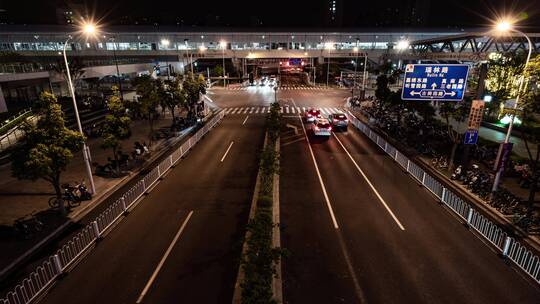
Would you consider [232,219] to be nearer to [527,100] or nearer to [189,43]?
[527,100]

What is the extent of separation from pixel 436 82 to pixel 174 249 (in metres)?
19.3

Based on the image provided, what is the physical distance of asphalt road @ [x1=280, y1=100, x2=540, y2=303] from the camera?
10328mm

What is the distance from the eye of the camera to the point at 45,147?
13.8m

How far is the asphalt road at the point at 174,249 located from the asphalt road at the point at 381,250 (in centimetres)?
248

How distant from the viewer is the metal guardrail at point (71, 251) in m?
10.2

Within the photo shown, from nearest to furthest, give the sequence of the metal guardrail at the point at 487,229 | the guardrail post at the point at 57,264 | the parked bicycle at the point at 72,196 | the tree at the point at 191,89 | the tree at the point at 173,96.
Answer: the guardrail post at the point at 57,264 → the metal guardrail at the point at 487,229 → the parked bicycle at the point at 72,196 → the tree at the point at 173,96 → the tree at the point at 191,89

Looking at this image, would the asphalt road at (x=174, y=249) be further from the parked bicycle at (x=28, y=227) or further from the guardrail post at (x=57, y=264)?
the parked bicycle at (x=28, y=227)

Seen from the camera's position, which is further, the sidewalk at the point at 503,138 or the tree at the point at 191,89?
the tree at the point at 191,89

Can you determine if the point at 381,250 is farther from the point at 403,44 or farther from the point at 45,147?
the point at 403,44

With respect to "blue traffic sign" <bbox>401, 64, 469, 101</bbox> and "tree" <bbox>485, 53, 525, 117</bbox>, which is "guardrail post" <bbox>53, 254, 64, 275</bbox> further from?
"tree" <bbox>485, 53, 525, 117</bbox>

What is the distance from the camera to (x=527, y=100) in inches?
573

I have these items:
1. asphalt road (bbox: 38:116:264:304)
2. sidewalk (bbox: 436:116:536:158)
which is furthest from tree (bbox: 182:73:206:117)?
sidewalk (bbox: 436:116:536:158)

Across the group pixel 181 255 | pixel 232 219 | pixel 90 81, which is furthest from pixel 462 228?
pixel 90 81

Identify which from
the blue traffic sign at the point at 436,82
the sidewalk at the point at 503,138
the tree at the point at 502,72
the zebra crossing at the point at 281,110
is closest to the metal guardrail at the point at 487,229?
the blue traffic sign at the point at 436,82
